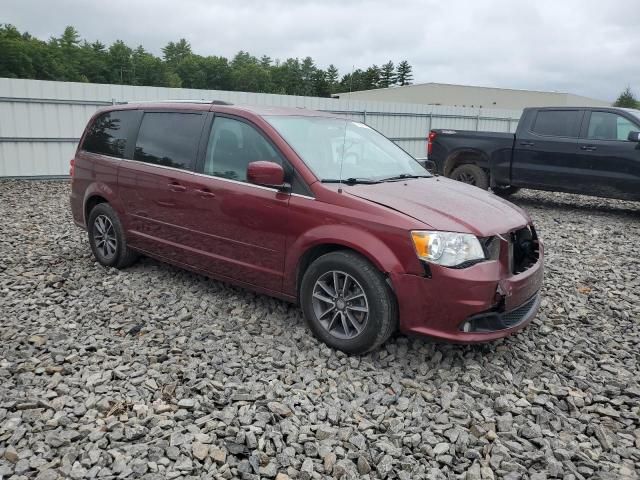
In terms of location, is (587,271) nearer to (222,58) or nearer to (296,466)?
(296,466)

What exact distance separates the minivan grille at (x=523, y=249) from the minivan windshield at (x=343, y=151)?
1.04 metres

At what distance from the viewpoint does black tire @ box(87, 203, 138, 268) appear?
207 inches

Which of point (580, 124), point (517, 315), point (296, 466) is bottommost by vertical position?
point (296, 466)

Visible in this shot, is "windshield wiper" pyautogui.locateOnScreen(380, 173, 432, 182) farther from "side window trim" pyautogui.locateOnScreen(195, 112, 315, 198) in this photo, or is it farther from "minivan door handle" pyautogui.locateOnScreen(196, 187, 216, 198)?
"minivan door handle" pyautogui.locateOnScreen(196, 187, 216, 198)

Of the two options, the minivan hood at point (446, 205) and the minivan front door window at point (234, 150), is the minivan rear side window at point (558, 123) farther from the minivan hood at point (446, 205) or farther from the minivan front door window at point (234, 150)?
the minivan front door window at point (234, 150)

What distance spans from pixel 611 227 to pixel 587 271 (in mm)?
2860

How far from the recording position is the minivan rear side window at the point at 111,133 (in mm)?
5230

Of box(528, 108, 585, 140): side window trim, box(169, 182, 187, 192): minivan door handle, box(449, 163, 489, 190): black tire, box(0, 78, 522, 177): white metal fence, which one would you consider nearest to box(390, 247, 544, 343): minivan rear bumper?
box(169, 182, 187, 192): minivan door handle

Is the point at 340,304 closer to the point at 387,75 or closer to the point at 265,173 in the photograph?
the point at 265,173

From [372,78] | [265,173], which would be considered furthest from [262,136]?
[372,78]

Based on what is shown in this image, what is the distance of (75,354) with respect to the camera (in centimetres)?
363

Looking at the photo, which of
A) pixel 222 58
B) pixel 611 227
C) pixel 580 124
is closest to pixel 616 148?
pixel 580 124

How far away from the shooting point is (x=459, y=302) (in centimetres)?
323

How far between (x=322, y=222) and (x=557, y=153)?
693 centimetres
